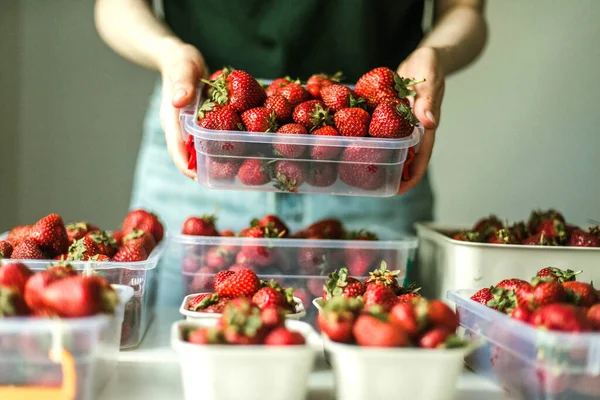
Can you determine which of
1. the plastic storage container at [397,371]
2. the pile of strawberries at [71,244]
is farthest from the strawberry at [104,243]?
the plastic storage container at [397,371]

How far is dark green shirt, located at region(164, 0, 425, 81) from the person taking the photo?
1.67 metres

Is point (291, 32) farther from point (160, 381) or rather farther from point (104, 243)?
point (160, 381)

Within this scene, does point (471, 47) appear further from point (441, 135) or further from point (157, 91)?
point (441, 135)

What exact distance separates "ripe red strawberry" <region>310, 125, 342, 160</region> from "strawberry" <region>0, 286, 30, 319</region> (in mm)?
525

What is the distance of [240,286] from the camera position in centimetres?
104

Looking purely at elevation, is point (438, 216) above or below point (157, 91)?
below

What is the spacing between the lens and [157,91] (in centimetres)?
183

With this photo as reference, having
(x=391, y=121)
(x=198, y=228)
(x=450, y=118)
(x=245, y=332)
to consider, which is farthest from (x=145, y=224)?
(x=450, y=118)

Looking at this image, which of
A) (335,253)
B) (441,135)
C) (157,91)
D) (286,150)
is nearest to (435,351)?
(286,150)

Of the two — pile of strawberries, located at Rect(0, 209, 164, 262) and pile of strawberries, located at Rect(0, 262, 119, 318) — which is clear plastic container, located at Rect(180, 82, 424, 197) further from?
pile of strawberries, located at Rect(0, 262, 119, 318)

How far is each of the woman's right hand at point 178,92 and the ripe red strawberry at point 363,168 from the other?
0.94 ft

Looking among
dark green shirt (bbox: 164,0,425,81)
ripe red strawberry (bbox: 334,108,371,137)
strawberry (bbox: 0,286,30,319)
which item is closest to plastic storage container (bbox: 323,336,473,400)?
strawberry (bbox: 0,286,30,319)

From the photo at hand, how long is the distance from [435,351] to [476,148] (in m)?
2.18

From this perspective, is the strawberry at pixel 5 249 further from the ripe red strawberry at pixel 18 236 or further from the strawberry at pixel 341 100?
the strawberry at pixel 341 100
